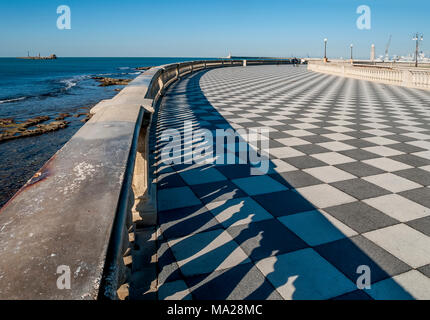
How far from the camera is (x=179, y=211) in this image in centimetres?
339

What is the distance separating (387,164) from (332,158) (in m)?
0.79

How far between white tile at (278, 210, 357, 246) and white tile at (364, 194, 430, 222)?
2.11ft

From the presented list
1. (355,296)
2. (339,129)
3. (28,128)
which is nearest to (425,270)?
(355,296)

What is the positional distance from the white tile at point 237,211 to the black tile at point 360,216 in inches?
29.8

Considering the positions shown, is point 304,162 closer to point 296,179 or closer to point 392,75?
point 296,179

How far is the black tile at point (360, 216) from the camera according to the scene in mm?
3070

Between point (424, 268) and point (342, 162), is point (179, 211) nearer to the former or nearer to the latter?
point (424, 268)

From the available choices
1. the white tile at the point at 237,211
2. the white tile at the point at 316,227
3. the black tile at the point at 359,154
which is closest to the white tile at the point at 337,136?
the black tile at the point at 359,154

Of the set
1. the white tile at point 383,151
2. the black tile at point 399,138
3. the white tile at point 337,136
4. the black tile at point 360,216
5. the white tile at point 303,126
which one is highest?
the white tile at point 303,126

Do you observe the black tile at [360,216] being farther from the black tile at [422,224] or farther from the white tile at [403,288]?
the white tile at [403,288]

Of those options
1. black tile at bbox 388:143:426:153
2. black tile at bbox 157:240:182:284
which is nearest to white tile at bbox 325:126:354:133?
black tile at bbox 388:143:426:153

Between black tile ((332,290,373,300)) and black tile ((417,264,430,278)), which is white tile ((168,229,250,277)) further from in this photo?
black tile ((417,264,430,278))

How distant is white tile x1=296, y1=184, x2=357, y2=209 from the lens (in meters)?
3.55

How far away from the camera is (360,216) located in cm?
326
